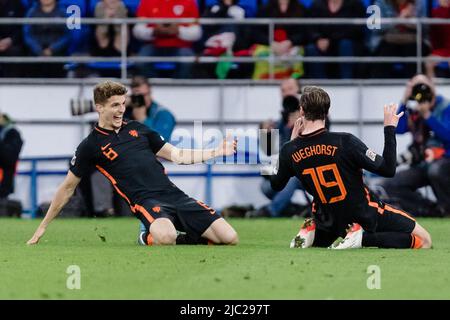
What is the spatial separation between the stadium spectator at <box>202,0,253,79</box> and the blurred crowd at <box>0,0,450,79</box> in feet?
0.05

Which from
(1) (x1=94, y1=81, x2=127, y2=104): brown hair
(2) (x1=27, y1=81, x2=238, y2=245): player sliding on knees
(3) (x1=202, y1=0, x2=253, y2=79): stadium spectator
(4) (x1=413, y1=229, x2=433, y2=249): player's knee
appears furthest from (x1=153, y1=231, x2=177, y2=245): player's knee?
(3) (x1=202, y1=0, x2=253, y2=79): stadium spectator

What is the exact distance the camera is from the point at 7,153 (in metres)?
19.8

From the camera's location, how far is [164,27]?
2064 cm

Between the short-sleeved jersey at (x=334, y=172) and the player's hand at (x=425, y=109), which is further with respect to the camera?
the player's hand at (x=425, y=109)

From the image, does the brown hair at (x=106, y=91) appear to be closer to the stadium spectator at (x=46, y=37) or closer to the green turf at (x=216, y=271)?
the green turf at (x=216, y=271)

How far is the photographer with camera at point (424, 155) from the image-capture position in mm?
18953

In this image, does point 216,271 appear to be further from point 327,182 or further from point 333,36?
point 333,36

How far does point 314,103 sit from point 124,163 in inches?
89.3

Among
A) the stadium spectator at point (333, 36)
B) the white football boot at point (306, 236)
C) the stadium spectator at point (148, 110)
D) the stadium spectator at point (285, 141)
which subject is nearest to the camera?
the white football boot at point (306, 236)

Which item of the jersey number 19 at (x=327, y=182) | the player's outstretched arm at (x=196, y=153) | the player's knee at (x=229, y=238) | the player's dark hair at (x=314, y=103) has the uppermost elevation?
the player's dark hair at (x=314, y=103)

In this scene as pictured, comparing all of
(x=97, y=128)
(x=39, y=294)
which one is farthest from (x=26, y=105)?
(x=39, y=294)

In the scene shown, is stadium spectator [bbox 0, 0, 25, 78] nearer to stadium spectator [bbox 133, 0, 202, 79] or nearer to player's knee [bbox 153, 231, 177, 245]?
stadium spectator [bbox 133, 0, 202, 79]

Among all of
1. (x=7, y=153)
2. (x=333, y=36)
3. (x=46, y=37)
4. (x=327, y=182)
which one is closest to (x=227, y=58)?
(x=333, y=36)

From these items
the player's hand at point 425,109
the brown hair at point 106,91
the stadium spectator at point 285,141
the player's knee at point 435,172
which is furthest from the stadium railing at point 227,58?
the brown hair at point 106,91
